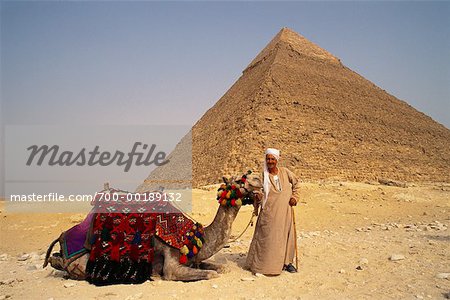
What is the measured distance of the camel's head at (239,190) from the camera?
344cm

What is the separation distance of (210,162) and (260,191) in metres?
22.5

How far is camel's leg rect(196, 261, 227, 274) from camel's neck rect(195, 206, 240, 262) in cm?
16

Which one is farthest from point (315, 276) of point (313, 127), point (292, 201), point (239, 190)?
point (313, 127)

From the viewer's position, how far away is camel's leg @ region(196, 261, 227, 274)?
3.57m

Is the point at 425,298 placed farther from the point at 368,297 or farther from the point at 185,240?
the point at 185,240

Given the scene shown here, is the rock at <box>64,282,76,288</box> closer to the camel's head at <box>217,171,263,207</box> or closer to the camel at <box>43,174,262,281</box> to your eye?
the camel at <box>43,174,262,281</box>

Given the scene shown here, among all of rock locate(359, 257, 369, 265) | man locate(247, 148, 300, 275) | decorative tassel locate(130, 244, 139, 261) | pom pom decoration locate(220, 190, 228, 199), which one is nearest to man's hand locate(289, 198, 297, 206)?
man locate(247, 148, 300, 275)

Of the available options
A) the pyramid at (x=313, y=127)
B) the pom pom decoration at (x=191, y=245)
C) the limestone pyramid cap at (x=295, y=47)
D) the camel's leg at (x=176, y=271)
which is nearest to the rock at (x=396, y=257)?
the camel's leg at (x=176, y=271)

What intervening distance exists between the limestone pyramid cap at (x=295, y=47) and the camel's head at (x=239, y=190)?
35757mm

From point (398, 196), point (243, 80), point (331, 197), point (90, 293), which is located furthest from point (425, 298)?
point (243, 80)

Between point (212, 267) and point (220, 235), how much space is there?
0.37 meters

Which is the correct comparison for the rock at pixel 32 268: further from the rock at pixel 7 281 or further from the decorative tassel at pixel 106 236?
the decorative tassel at pixel 106 236

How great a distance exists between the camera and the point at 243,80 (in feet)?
128

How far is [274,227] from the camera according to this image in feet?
12.0
